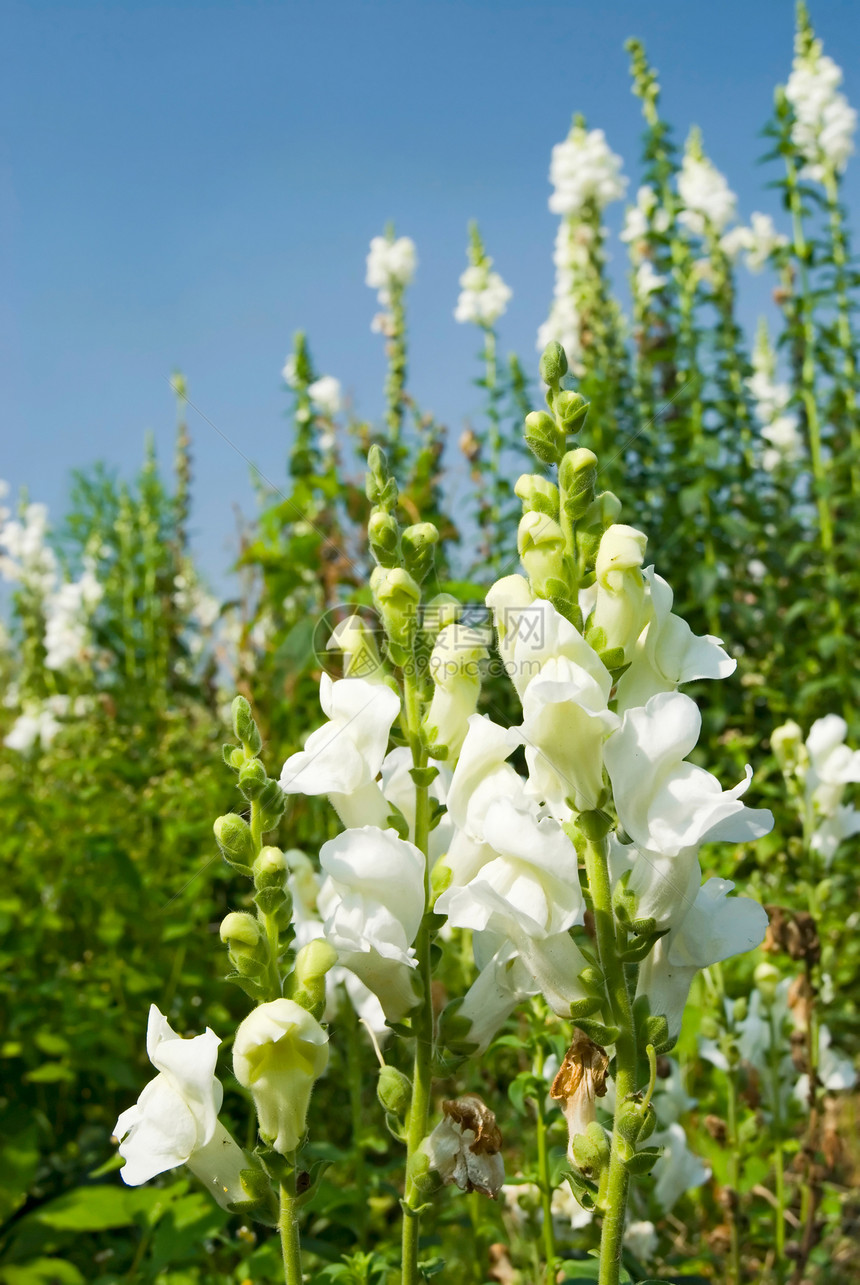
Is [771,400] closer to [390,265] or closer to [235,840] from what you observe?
[390,265]

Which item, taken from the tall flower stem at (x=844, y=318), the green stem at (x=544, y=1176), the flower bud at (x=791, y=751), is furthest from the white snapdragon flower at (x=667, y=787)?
the tall flower stem at (x=844, y=318)

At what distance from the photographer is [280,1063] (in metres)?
1.05

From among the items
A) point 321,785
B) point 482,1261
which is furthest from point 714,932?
point 482,1261

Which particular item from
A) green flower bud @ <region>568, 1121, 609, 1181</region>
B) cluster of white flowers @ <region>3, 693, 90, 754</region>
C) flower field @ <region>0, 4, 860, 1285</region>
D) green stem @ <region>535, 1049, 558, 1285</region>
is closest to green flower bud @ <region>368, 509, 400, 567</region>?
flower field @ <region>0, 4, 860, 1285</region>

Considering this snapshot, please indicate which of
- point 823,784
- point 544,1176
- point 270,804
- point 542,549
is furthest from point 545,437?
point 823,784

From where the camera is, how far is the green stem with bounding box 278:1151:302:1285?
1.06m

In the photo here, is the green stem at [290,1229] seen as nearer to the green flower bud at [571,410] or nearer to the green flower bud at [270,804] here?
the green flower bud at [270,804]

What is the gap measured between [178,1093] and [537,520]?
0.77 meters

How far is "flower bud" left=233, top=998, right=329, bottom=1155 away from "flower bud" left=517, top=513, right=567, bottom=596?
55 cm

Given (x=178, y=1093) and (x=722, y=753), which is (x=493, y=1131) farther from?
(x=722, y=753)

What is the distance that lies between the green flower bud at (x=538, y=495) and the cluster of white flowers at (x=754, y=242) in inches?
260

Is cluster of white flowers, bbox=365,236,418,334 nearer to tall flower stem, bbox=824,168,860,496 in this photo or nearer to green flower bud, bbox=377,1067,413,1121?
tall flower stem, bbox=824,168,860,496

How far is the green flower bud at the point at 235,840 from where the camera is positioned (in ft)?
3.68

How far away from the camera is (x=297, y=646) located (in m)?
3.93
